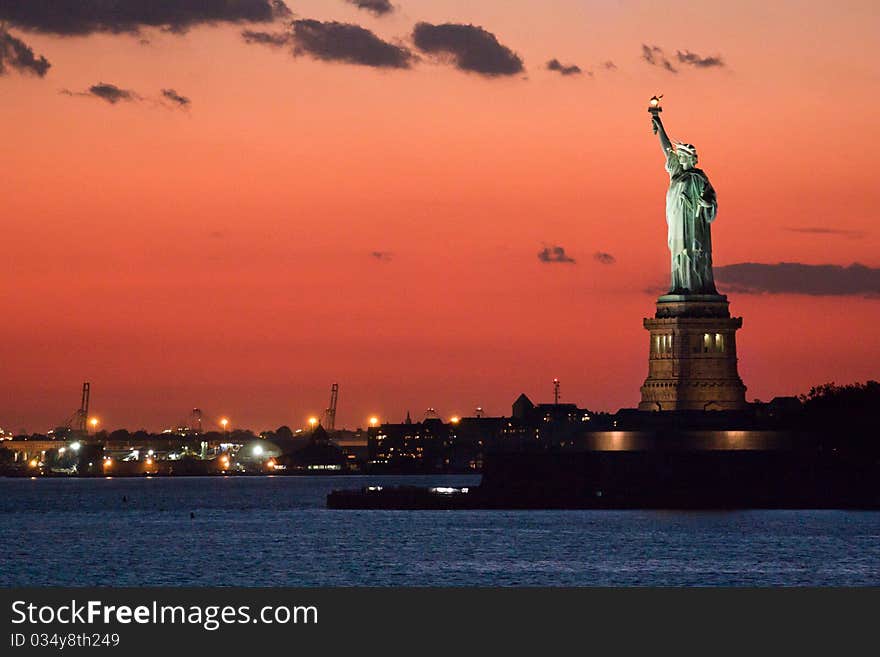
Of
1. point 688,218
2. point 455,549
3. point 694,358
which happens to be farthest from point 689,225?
point 455,549

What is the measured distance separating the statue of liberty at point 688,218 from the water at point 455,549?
11.9 m

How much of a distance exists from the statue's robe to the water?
1198 centimetres

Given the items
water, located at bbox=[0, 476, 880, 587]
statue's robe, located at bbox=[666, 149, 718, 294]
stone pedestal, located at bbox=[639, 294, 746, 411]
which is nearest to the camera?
water, located at bbox=[0, 476, 880, 587]

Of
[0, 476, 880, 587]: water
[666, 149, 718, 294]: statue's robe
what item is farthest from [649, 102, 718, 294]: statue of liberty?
[0, 476, 880, 587]: water

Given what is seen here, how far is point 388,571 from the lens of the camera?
7569 cm

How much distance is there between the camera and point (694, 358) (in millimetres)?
106000

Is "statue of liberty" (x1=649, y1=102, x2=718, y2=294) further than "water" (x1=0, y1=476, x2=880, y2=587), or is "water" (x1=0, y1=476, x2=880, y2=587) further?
"statue of liberty" (x1=649, y1=102, x2=718, y2=294)

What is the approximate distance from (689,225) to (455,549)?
2769 cm

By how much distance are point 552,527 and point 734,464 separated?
1123 cm

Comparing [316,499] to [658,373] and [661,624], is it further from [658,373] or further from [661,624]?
[661,624]

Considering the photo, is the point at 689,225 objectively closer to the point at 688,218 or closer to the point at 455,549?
the point at 688,218

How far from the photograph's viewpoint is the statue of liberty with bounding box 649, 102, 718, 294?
106750 millimetres

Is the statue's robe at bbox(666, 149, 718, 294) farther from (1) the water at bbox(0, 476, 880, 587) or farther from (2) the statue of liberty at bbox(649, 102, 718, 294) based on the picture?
(1) the water at bbox(0, 476, 880, 587)

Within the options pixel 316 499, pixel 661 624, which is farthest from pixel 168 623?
pixel 316 499
